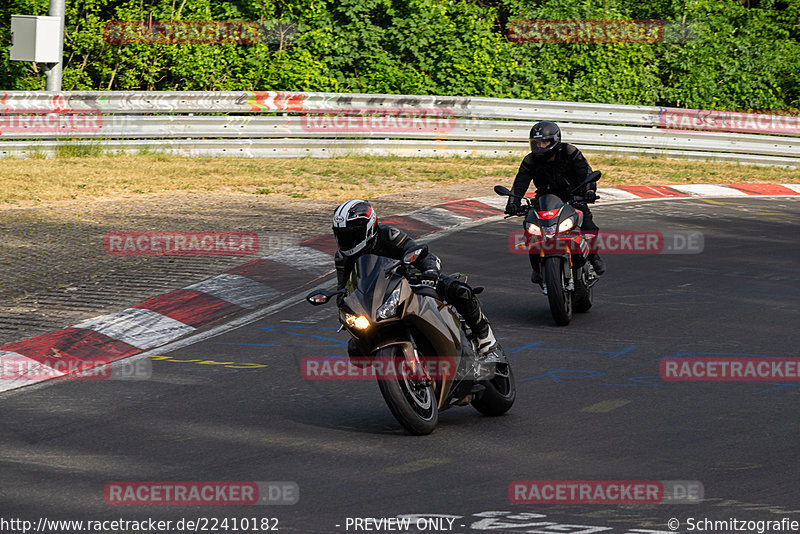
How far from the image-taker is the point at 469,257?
13266 mm

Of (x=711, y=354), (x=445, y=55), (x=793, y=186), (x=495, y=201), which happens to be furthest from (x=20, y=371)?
(x=445, y=55)

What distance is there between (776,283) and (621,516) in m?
7.42

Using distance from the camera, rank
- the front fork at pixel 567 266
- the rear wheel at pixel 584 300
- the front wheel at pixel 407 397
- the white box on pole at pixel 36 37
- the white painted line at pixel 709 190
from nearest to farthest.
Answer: the front wheel at pixel 407 397
the front fork at pixel 567 266
the rear wheel at pixel 584 300
the white painted line at pixel 709 190
the white box on pole at pixel 36 37

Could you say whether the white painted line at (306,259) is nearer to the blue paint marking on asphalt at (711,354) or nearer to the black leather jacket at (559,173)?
the black leather jacket at (559,173)

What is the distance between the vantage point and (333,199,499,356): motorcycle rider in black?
23.3ft

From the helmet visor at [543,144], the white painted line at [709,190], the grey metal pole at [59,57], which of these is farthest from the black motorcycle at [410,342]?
the grey metal pole at [59,57]

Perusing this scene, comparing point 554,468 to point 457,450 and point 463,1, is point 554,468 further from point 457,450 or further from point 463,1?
point 463,1

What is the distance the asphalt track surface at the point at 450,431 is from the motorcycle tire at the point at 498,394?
0.11 meters

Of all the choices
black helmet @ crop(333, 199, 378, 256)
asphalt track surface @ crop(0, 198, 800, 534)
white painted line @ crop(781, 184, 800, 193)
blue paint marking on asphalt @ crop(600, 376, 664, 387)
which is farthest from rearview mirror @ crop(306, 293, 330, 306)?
white painted line @ crop(781, 184, 800, 193)

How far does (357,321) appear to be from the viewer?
6.68 m

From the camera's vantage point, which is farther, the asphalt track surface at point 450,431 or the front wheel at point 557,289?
the front wheel at point 557,289

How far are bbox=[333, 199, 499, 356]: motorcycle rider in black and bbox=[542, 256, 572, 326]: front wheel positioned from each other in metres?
2.69

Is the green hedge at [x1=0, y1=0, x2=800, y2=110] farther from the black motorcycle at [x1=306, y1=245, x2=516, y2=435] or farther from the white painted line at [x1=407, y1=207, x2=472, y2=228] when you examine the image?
the black motorcycle at [x1=306, y1=245, x2=516, y2=435]

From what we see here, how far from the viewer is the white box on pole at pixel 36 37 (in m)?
19.4
